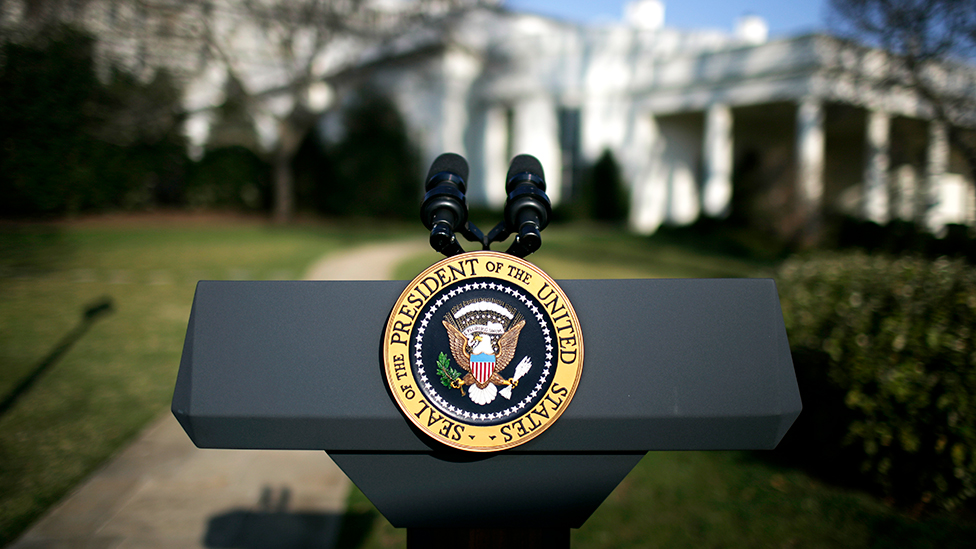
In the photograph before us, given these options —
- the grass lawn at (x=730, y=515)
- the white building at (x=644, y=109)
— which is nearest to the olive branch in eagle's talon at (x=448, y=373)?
the grass lawn at (x=730, y=515)

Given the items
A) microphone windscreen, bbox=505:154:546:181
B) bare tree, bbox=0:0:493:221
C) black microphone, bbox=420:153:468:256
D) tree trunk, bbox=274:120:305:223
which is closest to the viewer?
black microphone, bbox=420:153:468:256

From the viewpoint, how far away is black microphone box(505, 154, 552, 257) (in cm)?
158

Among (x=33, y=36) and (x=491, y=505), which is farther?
(x=33, y=36)

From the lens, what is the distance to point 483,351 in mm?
1452

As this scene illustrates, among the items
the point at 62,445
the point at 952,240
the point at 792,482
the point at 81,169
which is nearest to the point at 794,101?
the point at 952,240

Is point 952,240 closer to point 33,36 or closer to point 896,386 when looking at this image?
point 896,386

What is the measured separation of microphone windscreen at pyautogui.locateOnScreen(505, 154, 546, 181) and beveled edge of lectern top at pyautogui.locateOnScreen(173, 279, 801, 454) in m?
0.46

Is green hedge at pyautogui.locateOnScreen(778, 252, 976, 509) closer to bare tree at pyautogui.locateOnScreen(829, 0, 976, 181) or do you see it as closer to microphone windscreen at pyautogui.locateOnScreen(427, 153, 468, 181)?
microphone windscreen at pyautogui.locateOnScreen(427, 153, 468, 181)

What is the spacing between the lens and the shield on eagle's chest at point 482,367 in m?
1.45

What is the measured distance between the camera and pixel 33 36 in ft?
18.0

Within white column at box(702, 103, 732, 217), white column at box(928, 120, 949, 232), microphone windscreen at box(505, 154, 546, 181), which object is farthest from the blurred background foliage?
white column at box(702, 103, 732, 217)

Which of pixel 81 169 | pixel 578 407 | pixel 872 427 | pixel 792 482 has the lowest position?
pixel 792 482

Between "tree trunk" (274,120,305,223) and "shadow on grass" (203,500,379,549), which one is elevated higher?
"tree trunk" (274,120,305,223)

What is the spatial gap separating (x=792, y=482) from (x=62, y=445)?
5.55 meters
